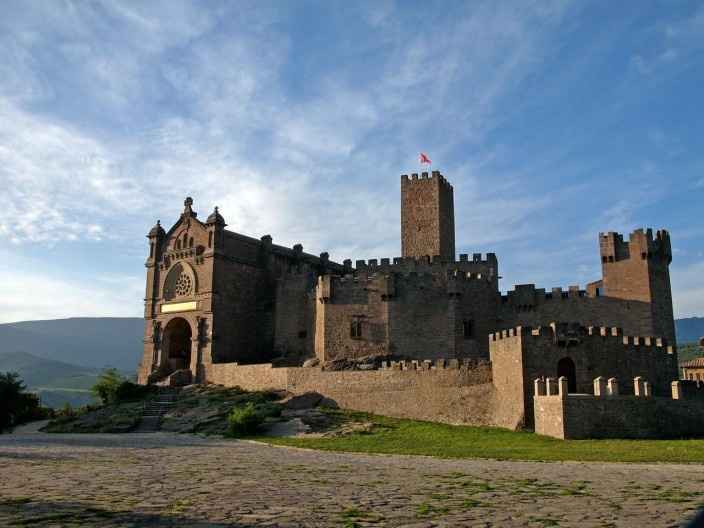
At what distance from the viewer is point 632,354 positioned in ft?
99.6

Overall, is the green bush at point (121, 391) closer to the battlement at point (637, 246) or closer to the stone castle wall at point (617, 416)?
the stone castle wall at point (617, 416)

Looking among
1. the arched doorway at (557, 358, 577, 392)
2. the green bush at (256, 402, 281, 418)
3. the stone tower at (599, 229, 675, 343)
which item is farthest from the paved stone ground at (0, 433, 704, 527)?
the stone tower at (599, 229, 675, 343)

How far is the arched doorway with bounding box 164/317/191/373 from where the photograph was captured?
50.0 metres

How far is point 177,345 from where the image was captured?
51.7 m

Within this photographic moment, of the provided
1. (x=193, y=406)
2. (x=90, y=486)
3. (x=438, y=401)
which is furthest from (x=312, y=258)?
(x=90, y=486)

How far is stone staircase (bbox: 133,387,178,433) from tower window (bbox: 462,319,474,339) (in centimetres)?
1955

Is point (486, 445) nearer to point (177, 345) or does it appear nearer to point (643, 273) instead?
point (643, 273)

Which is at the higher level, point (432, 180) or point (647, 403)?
point (432, 180)

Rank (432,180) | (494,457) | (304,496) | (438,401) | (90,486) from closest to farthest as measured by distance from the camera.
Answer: (304,496) < (90,486) < (494,457) < (438,401) < (432,180)

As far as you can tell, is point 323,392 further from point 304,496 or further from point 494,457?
point 304,496

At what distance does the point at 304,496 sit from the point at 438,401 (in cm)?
2340

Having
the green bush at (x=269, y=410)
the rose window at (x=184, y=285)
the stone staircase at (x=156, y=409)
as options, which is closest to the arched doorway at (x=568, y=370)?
the green bush at (x=269, y=410)

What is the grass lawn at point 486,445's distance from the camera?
63.7 feet

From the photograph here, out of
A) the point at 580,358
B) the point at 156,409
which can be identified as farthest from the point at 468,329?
the point at 156,409
